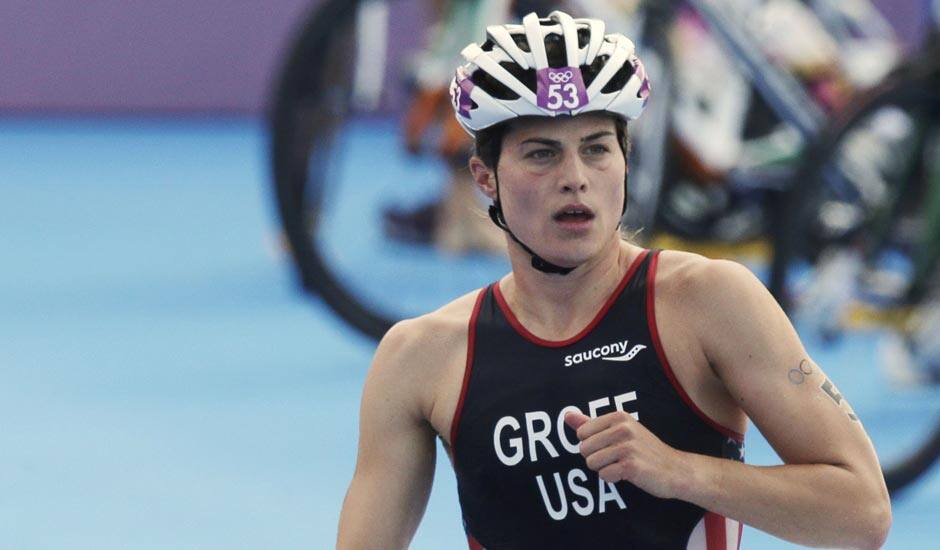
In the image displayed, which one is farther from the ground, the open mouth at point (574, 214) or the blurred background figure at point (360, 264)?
the blurred background figure at point (360, 264)

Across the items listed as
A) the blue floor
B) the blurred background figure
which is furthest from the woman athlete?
the blue floor

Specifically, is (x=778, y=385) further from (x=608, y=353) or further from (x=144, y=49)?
(x=144, y=49)

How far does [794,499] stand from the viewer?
275 centimetres

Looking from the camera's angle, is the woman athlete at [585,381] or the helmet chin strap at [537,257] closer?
the woman athlete at [585,381]

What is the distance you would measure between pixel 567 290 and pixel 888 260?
3.82m

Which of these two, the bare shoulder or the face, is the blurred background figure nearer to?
the face

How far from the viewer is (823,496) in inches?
108

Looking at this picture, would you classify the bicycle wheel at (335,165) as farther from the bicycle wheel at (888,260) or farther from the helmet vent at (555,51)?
the helmet vent at (555,51)

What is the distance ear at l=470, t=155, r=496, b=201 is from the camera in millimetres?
3070

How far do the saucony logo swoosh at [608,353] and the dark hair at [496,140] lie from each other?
0.30 m

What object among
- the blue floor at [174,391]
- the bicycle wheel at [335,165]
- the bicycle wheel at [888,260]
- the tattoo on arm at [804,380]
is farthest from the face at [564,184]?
the bicycle wheel at [335,165]

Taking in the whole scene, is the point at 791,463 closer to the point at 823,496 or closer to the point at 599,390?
the point at 823,496

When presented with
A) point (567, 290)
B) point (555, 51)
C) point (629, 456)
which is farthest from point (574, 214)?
point (629, 456)

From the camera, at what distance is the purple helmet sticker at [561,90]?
2.92 meters
